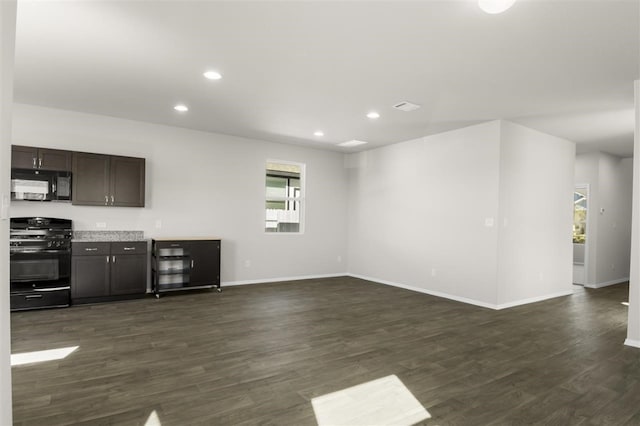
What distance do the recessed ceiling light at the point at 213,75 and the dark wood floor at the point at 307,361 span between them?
8.82 feet

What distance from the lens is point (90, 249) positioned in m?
4.82

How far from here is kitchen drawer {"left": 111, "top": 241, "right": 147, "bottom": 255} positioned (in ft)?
16.4

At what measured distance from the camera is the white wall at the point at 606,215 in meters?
7.05

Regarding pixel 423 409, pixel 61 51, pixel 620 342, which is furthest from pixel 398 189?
pixel 61 51

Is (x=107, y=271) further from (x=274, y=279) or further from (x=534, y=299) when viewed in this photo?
(x=534, y=299)

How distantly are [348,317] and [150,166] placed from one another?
3914 mm

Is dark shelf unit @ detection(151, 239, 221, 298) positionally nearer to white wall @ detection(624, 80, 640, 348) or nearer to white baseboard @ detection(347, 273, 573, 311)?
white baseboard @ detection(347, 273, 573, 311)

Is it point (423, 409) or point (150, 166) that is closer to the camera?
point (423, 409)

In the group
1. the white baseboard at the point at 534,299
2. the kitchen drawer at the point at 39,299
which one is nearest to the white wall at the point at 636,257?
the white baseboard at the point at 534,299

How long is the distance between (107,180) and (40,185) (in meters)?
0.77

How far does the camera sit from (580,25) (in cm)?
261

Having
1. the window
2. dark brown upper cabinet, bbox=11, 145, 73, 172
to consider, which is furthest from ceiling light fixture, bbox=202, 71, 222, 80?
the window

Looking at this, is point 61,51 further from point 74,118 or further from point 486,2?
point 486,2

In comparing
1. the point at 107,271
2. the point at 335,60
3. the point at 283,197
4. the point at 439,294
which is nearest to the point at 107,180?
the point at 107,271
